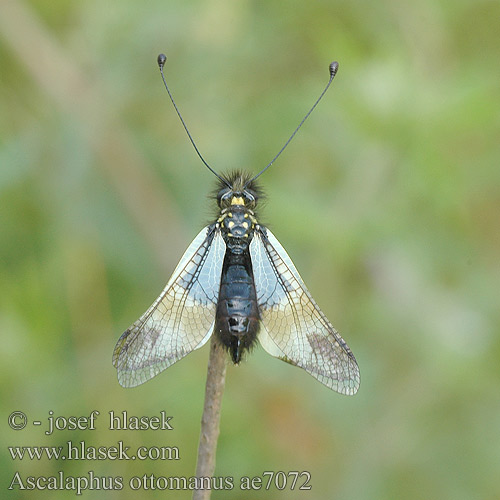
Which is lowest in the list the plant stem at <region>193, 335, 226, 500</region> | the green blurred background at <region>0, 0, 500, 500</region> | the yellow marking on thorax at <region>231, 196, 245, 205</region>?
the plant stem at <region>193, 335, 226, 500</region>

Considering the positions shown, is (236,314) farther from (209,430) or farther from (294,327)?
(209,430)

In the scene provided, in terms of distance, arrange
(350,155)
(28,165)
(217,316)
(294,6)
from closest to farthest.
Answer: (217,316) < (28,165) < (350,155) < (294,6)

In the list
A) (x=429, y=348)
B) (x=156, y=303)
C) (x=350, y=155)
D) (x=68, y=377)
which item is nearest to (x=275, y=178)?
(x=350, y=155)

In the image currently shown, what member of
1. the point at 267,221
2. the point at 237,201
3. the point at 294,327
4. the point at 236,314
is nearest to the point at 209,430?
the point at 236,314

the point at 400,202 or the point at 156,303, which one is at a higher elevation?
the point at 400,202

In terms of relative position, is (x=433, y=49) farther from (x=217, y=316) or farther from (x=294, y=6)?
(x=217, y=316)

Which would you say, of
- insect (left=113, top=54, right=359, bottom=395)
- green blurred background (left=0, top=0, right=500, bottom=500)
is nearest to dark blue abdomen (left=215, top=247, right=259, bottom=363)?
insect (left=113, top=54, right=359, bottom=395)

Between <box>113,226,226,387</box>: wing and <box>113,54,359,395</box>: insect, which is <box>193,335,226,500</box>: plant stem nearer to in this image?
<box>113,54,359,395</box>: insect
